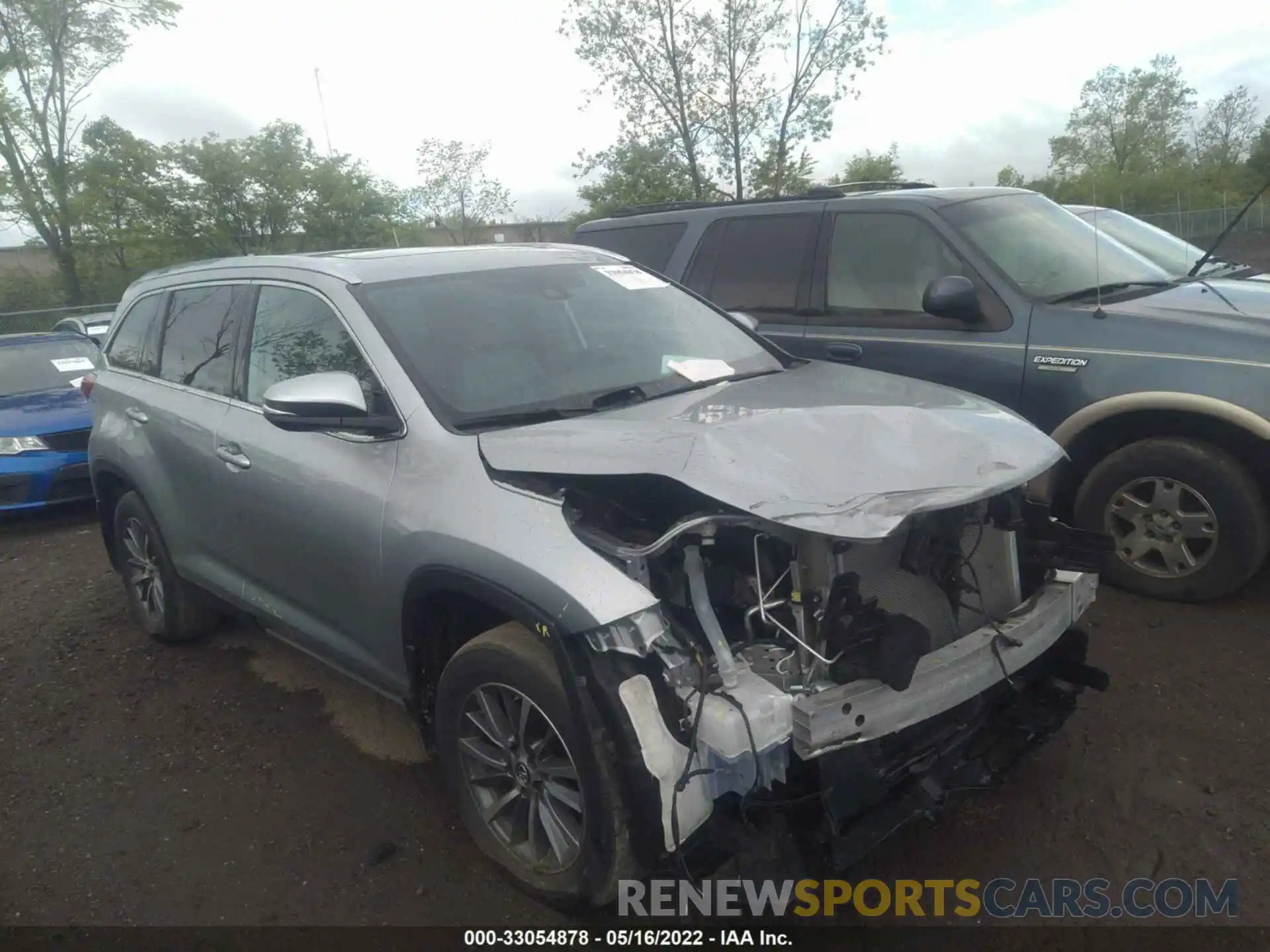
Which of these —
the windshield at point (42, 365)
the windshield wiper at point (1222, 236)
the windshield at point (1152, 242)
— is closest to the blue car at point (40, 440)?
the windshield at point (42, 365)

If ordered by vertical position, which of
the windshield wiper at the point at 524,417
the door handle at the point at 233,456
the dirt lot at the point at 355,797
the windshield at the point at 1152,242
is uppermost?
the windshield at the point at 1152,242

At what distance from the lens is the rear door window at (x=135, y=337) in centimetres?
465

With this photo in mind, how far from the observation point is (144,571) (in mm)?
4805

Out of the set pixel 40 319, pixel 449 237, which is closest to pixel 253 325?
pixel 449 237

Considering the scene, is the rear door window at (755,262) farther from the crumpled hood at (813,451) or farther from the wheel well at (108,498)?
the wheel well at (108,498)

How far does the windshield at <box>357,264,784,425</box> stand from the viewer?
10.1 ft

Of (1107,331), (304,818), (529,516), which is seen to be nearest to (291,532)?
(304,818)

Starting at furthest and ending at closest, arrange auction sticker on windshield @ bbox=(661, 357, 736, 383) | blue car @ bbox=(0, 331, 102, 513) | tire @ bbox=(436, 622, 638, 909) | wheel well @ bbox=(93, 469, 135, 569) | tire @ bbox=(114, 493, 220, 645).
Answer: blue car @ bbox=(0, 331, 102, 513), wheel well @ bbox=(93, 469, 135, 569), tire @ bbox=(114, 493, 220, 645), auction sticker on windshield @ bbox=(661, 357, 736, 383), tire @ bbox=(436, 622, 638, 909)

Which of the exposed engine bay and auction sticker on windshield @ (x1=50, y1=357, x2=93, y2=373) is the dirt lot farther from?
auction sticker on windshield @ (x1=50, y1=357, x2=93, y2=373)

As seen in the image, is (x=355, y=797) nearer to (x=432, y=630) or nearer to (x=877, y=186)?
(x=432, y=630)

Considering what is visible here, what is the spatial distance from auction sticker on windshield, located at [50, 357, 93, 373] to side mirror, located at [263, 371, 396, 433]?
6925 millimetres

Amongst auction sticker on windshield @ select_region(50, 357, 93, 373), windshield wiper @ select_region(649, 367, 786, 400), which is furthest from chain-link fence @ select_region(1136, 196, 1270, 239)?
auction sticker on windshield @ select_region(50, 357, 93, 373)

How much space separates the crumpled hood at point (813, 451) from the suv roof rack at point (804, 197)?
8.96 ft

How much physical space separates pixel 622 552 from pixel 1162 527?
122 inches
